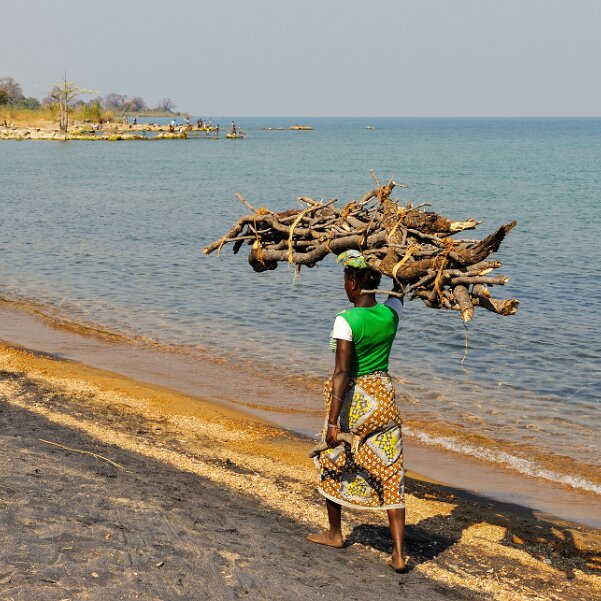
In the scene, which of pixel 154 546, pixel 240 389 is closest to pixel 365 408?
pixel 154 546

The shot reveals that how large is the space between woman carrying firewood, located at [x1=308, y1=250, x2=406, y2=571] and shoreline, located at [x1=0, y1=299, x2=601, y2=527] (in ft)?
9.61

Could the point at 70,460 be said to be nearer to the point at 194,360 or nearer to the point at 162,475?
the point at 162,475

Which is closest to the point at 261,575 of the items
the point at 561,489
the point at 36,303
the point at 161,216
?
the point at 561,489

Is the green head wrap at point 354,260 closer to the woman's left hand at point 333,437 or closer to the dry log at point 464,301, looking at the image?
the dry log at point 464,301

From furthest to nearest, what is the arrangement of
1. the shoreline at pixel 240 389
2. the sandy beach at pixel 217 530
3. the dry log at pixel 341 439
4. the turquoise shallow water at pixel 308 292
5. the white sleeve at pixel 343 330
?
the turquoise shallow water at pixel 308 292
the shoreline at pixel 240 389
the dry log at pixel 341 439
the white sleeve at pixel 343 330
the sandy beach at pixel 217 530

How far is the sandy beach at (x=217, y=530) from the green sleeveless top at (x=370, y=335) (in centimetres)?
136

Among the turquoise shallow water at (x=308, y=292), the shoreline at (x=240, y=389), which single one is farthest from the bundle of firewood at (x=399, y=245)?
the turquoise shallow water at (x=308, y=292)

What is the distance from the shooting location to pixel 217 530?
5.82 meters

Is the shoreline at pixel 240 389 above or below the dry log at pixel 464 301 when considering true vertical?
below

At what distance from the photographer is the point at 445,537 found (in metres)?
6.33

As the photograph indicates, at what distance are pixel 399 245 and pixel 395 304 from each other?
1.49 feet

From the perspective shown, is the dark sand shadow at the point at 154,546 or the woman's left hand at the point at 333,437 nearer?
the dark sand shadow at the point at 154,546

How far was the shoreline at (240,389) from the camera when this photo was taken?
8.10 metres

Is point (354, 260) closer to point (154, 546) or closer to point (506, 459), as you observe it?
point (154, 546)
